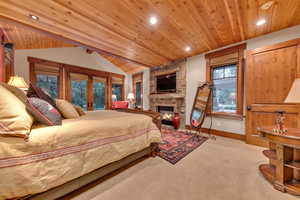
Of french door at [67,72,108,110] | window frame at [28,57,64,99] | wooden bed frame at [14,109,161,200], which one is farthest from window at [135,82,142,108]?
wooden bed frame at [14,109,161,200]

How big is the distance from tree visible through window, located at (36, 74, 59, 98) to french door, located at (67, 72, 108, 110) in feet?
1.41

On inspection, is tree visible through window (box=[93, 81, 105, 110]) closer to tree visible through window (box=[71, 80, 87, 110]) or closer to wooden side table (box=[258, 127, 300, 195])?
tree visible through window (box=[71, 80, 87, 110])

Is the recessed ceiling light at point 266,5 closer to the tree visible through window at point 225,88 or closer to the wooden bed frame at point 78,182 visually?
the tree visible through window at point 225,88

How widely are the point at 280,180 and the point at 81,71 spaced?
617cm

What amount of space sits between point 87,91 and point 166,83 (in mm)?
3521

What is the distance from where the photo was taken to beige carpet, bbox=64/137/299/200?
1374 millimetres

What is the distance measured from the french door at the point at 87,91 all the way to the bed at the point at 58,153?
4.13 m

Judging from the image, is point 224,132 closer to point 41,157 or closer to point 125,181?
point 125,181

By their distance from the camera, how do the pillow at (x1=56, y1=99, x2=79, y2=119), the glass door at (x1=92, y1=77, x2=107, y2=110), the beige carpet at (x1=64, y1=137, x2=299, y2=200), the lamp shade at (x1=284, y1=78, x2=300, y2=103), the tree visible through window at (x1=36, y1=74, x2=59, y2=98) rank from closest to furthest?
the beige carpet at (x1=64, y1=137, x2=299, y2=200) < the lamp shade at (x1=284, y1=78, x2=300, y2=103) < the pillow at (x1=56, y1=99, x2=79, y2=119) < the tree visible through window at (x1=36, y1=74, x2=59, y2=98) < the glass door at (x1=92, y1=77, x2=107, y2=110)

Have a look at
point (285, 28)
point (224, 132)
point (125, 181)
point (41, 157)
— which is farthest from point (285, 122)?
point (41, 157)

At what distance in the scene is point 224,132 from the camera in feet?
11.7

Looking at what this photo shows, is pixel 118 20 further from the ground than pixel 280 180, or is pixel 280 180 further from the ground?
pixel 118 20

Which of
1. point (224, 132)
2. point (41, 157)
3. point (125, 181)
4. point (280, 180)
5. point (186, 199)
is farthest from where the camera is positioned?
point (224, 132)

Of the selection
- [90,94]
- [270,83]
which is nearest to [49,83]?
[90,94]
